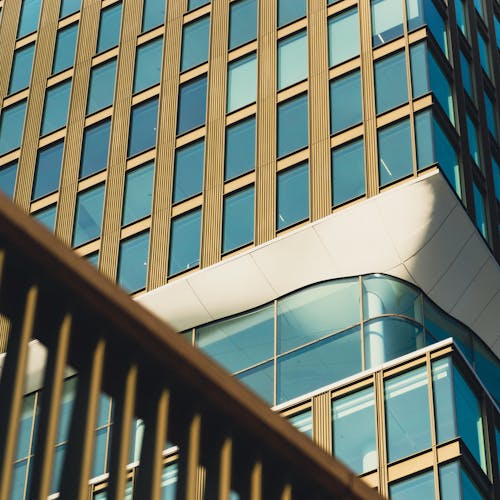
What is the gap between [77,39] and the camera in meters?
44.2

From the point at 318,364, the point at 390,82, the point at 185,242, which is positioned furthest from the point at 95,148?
the point at 318,364

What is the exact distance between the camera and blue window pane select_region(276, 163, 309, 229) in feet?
111

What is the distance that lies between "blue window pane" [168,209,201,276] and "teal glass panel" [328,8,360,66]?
19.2 ft

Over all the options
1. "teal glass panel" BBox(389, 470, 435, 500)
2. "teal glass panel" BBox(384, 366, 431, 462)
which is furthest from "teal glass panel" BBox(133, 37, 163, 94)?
"teal glass panel" BBox(389, 470, 435, 500)

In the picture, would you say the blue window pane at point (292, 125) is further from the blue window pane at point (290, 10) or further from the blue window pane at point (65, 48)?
the blue window pane at point (65, 48)

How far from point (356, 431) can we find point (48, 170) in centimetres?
1573

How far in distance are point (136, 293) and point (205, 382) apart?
94.0 feet

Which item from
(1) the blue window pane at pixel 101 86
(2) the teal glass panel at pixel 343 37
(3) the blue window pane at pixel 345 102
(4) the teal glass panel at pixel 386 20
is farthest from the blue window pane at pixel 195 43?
(4) the teal glass panel at pixel 386 20

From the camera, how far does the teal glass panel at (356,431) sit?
1152 inches

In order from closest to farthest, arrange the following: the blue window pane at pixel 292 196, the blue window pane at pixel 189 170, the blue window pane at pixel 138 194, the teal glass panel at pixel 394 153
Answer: the teal glass panel at pixel 394 153
the blue window pane at pixel 292 196
the blue window pane at pixel 189 170
the blue window pane at pixel 138 194

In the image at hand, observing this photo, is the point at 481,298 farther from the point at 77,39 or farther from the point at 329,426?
the point at 77,39

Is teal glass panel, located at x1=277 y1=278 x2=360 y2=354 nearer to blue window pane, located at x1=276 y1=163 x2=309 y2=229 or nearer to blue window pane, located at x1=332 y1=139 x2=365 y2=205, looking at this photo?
blue window pane, located at x1=276 y1=163 x2=309 y2=229

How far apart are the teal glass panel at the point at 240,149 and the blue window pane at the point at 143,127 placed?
2945 mm

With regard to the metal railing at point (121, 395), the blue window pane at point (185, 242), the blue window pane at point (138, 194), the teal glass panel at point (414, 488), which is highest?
the blue window pane at point (138, 194)
